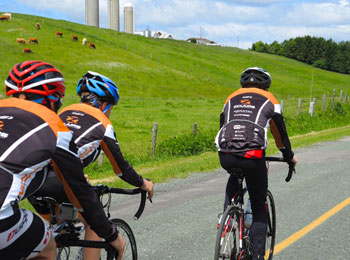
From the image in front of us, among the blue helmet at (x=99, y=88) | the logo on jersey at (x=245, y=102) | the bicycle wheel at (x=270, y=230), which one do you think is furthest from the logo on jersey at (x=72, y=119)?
the bicycle wheel at (x=270, y=230)

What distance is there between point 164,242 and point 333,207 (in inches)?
132

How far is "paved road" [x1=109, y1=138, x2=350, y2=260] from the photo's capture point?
18.3ft

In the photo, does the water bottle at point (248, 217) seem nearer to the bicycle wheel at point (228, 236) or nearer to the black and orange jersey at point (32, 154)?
the bicycle wheel at point (228, 236)

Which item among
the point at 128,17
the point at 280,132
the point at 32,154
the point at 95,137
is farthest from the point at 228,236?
the point at 128,17

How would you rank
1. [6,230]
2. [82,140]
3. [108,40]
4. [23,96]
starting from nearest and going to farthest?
[6,230] < [23,96] < [82,140] < [108,40]

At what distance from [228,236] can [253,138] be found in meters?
0.97

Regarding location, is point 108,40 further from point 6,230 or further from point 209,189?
point 6,230

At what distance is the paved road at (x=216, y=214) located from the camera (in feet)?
18.3

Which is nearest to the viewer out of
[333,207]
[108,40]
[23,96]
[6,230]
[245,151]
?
[6,230]

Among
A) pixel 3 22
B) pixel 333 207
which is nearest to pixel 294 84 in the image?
pixel 3 22

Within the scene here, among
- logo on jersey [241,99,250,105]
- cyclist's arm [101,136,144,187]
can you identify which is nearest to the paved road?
logo on jersey [241,99,250,105]

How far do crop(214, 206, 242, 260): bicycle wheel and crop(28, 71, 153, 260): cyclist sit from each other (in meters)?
1.04

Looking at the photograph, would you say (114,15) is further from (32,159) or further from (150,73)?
(32,159)

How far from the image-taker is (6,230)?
2152 mm
